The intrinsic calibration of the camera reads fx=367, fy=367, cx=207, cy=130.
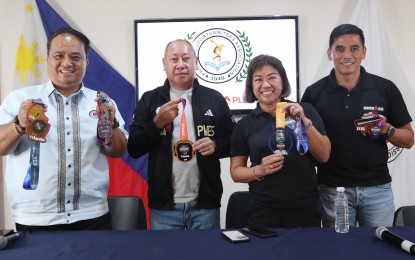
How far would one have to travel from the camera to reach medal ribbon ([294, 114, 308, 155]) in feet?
5.80

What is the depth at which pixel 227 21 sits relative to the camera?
3174 mm

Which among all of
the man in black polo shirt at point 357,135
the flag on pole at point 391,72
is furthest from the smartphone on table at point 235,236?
the flag on pole at point 391,72

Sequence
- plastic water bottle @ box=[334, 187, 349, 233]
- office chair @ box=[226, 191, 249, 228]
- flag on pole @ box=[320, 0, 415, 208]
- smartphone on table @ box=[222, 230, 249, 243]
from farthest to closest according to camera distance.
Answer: flag on pole @ box=[320, 0, 415, 208]
office chair @ box=[226, 191, 249, 228]
plastic water bottle @ box=[334, 187, 349, 233]
smartphone on table @ box=[222, 230, 249, 243]

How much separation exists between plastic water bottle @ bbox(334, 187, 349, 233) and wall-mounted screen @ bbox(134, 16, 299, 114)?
4.70 feet

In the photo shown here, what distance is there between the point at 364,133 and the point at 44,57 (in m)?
2.59

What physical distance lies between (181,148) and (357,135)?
0.98 metres

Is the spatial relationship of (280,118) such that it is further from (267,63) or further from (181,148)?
(181,148)

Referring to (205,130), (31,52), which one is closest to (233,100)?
(205,130)

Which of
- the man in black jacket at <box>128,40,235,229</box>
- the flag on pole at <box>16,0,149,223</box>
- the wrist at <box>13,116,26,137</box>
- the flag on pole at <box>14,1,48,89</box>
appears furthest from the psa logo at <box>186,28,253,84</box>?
the wrist at <box>13,116,26,137</box>

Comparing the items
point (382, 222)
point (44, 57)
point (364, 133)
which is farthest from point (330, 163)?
point (44, 57)

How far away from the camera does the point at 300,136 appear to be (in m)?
1.78

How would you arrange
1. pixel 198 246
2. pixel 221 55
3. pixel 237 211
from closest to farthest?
pixel 198 246, pixel 237 211, pixel 221 55

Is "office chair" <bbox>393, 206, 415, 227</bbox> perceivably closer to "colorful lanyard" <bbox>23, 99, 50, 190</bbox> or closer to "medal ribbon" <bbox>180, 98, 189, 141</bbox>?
"medal ribbon" <bbox>180, 98, 189, 141</bbox>

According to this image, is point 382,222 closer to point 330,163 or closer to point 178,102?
point 330,163
